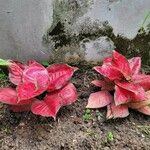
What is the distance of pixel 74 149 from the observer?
74.0 inches

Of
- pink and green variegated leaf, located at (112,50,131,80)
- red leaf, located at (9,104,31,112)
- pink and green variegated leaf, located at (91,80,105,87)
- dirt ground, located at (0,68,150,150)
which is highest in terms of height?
pink and green variegated leaf, located at (112,50,131,80)

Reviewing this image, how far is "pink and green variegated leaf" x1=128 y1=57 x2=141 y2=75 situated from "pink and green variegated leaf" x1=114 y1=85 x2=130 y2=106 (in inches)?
6.1

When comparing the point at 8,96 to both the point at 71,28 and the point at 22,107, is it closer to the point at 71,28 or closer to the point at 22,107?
the point at 22,107

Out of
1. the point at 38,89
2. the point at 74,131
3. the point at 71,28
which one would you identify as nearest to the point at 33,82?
the point at 38,89

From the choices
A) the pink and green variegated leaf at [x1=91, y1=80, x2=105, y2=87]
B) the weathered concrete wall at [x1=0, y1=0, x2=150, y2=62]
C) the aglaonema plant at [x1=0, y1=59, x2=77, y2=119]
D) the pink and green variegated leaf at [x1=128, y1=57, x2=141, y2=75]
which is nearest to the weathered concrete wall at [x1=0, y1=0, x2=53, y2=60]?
the weathered concrete wall at [x1=0, y1=0, x2=150, y2=62]

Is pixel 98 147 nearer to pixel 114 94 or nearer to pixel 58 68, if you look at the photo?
pixel 114 94

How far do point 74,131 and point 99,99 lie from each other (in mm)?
221

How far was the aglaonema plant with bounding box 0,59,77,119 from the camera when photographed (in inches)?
76.6

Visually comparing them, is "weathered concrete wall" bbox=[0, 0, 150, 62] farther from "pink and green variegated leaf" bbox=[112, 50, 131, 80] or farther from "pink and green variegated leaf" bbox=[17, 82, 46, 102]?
"pink and green variegated leaf" bbox=[17, 82, 46, 102]

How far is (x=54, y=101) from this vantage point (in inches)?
77.5

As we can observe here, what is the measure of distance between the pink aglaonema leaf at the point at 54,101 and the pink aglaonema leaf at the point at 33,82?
0.05m

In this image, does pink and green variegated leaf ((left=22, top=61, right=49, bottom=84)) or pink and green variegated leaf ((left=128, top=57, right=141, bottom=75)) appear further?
pink and green variegated leaf ((left=128, top=57, right=141, bottom=75))

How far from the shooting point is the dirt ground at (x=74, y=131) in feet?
6.25

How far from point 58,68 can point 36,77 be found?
0.12 meters
